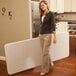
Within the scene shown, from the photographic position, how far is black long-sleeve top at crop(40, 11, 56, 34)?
3828 millimetres

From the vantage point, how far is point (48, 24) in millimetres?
3875

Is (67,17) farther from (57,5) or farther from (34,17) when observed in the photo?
(34,17)

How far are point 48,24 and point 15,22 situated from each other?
3.89 feet

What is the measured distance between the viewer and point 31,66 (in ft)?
14.1

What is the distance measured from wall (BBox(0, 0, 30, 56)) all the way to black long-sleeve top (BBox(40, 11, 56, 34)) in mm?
752

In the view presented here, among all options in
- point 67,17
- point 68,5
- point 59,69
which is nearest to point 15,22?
point 59,69

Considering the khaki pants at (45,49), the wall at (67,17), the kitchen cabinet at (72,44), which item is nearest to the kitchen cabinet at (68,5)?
the wall at (67,17)

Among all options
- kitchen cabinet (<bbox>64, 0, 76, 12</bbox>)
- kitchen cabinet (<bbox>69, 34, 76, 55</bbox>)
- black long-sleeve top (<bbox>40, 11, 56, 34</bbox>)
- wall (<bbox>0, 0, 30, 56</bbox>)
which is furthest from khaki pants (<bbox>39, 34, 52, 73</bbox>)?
kitchen cabinet (<bbox>64, 0, 76, 12</bbox>)

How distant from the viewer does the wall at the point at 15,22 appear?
457 centimetres

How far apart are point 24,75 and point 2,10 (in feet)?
6.10

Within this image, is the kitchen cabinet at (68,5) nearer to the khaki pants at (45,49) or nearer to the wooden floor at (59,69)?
the wooden floor at (59,69)

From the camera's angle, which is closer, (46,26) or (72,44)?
(46,26)

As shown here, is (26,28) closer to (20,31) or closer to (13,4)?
(20,31)

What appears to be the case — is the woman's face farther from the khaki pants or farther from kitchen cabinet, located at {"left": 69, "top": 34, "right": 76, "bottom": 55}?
kitchen cabinet, located at {"left": 69, "top": 34, "right": 76, "bottom": 55}
